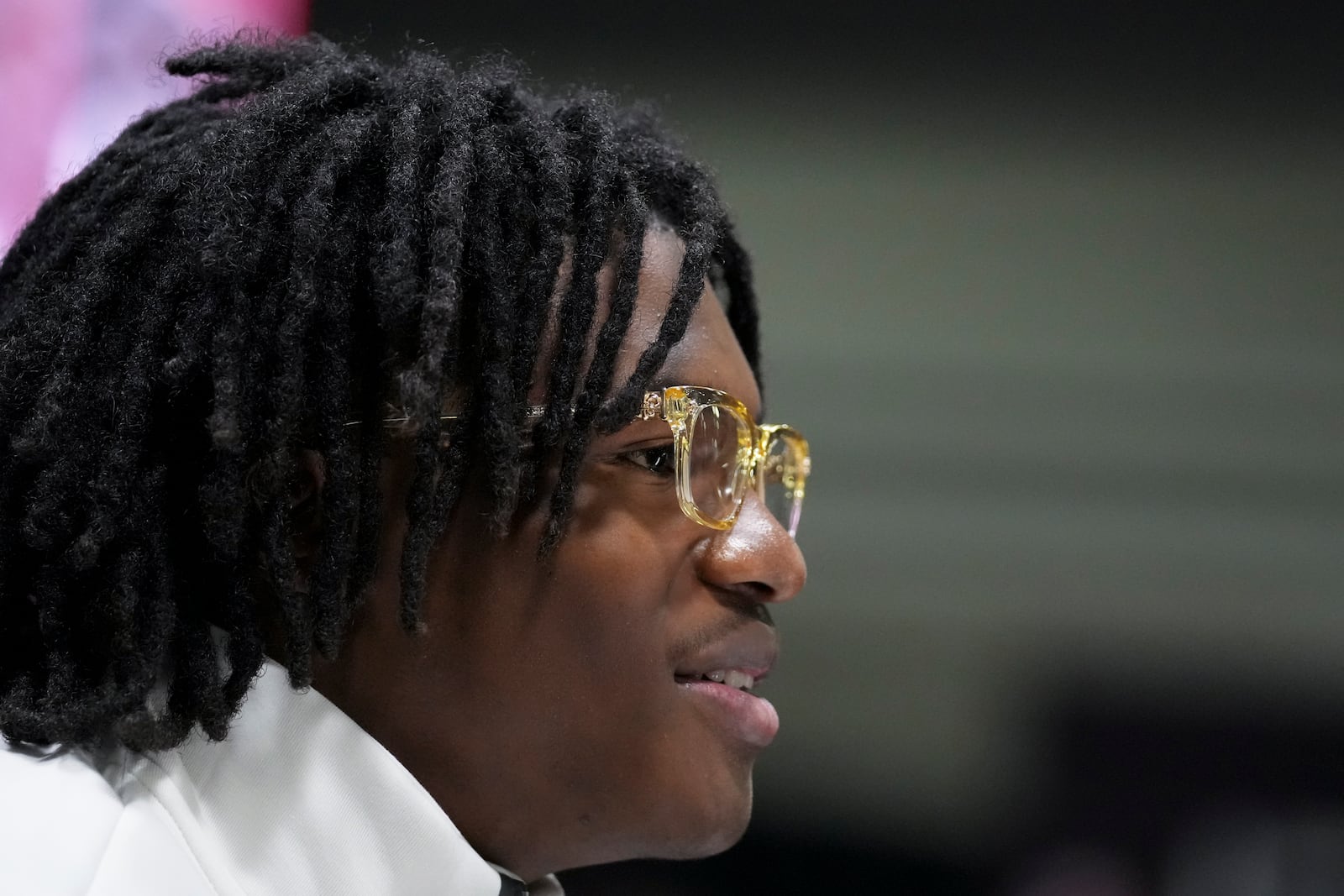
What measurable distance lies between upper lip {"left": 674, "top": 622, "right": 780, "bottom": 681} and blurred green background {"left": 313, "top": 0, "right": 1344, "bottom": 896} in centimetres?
112

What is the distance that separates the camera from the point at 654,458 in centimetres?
111

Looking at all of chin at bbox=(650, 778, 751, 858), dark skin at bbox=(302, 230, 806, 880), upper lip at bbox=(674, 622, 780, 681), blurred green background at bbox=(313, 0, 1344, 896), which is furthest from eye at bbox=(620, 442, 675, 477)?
blurred green background at bbox=(313, 0, 1344, 896)

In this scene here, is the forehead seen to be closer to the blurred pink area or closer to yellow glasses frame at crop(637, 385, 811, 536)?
yellow glasses frame at crop(637, 385, 811, 536)

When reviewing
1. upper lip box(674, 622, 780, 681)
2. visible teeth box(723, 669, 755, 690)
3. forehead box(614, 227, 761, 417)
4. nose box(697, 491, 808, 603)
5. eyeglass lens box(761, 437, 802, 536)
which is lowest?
visible teeth box(723, 669, 755, 690)

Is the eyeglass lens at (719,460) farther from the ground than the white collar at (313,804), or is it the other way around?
the eyeglass lens at (719,460)

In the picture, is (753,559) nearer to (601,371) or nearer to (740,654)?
(740,654)

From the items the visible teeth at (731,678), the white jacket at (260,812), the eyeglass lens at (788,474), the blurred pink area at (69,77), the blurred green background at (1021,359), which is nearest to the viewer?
the white jacket at (260,812)

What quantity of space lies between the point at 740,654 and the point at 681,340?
0.91 feet

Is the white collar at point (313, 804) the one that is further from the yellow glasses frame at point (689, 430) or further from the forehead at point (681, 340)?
the forehead at point (681, 340)

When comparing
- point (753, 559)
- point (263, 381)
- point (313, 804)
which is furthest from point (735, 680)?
point (263, 381)

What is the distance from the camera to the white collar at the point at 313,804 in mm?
971

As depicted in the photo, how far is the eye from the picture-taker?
1.10 metres

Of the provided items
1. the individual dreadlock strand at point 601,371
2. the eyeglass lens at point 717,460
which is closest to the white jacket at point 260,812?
the individual dreadlock strand at point 601,371

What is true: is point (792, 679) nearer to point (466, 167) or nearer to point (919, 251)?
point (919, 251)
